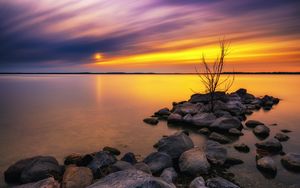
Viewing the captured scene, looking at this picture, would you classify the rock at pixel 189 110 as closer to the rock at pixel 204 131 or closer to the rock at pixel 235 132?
the rock at pixel 204 131

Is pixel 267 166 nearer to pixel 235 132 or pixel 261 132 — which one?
pixel 235 132

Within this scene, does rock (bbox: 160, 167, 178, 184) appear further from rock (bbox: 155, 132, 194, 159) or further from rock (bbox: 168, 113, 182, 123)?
rock (bbox: 168, 113, 182, 123)

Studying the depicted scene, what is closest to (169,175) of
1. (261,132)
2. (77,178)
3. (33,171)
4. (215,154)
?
(215,154)

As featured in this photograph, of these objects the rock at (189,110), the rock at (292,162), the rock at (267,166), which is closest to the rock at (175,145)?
the rock at (267,166)

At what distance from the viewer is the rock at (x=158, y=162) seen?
782 cm

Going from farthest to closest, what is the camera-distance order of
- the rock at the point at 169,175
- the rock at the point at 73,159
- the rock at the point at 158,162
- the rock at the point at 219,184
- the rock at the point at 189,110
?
1. the rock at the point at 189,110
2. the rock at the point at 73,159
3. the rock at the point at 158,162
4. the rock at the point at 169,175
5. the rock at the point at 219,184

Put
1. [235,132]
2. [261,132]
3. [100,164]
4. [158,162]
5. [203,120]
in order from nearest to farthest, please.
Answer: [100,164] < [158,162] < [235,132] < [261,132] < [203,120]

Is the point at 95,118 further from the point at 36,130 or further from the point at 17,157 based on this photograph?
the point at 17,157

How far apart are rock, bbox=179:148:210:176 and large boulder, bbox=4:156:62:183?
12.0ft

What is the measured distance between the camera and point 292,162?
8.29m

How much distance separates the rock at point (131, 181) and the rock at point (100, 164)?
214 cm

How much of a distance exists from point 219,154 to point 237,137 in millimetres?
3842

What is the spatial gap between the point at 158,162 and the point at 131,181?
2.94m

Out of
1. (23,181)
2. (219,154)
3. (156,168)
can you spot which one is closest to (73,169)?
(23,181)
